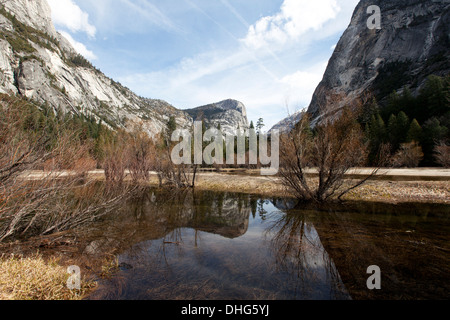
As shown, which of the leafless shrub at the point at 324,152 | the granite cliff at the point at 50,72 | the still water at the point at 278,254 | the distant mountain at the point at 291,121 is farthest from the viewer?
the granite cliff at the point at 50,72

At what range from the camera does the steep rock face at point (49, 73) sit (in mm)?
96312

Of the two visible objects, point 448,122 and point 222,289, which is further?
point 448,122

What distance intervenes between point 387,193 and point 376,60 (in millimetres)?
117708

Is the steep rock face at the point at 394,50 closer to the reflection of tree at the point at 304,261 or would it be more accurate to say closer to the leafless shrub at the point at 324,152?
the leafless shrub at the point at 324,152

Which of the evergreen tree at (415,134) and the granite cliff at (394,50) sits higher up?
the granite cliff at (394,50)

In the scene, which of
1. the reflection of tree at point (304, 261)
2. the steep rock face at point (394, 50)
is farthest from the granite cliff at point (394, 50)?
the reflection of tree at point (304, 261)

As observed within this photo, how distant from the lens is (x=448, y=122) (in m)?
39.8

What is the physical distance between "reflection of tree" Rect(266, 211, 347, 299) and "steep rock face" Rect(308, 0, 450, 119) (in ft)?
228

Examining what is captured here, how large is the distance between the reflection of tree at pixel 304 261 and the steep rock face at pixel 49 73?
7290cm

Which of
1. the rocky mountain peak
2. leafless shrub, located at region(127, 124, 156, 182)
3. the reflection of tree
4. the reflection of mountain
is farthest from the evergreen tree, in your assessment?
the rocky mountain peak

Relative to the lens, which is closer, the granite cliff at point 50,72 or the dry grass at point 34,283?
the dry grass at point 34,283

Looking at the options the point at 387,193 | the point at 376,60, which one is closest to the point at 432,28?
the point at 376,60

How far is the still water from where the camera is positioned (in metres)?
4.38
